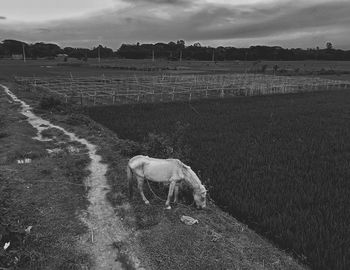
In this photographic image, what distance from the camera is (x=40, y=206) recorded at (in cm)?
749

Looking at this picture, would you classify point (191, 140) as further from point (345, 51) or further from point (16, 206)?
point (345, 51)

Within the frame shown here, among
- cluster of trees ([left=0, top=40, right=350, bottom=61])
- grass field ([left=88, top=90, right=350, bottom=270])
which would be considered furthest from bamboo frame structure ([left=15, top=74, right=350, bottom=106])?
cluster of trees ([left=0, top=40, right=350, bottom=61])

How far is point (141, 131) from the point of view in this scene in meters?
14.6

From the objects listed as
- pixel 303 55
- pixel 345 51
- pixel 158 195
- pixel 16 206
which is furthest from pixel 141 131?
pixel 345 51

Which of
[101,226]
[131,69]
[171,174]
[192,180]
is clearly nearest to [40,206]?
[101,226]

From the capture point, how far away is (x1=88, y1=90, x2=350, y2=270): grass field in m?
6.49

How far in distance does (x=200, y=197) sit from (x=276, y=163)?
440cm

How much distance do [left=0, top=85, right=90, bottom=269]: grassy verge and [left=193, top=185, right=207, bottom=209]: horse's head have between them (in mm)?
2488

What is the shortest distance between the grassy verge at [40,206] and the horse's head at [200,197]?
2488 mm

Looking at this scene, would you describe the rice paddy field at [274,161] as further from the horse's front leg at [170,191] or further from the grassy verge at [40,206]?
the grassy verge at [40,206]

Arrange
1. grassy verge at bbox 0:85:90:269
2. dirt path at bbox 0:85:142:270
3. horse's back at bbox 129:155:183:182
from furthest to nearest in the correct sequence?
horse's back at bbox 129:155:183:182, dirt path at bbox 0:85:142:270, grassy verge at bbox 0:85:90:269

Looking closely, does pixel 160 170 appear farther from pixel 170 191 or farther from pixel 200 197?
pixel 200 197

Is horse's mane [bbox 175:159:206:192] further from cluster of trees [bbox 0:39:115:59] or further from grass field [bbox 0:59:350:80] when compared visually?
cluster of trees [bbox 0:39:115:59]

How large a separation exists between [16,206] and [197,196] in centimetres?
414
